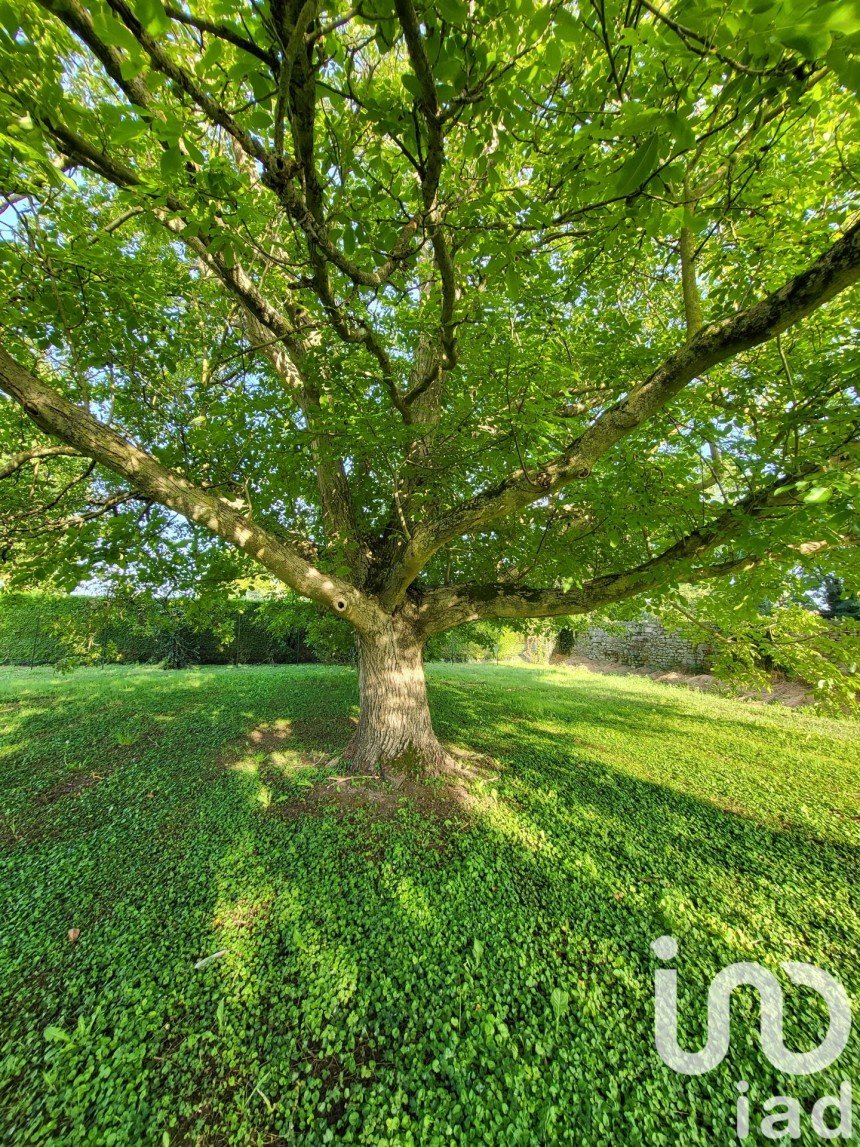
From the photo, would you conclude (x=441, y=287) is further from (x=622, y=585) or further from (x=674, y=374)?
(x=622, y=585)

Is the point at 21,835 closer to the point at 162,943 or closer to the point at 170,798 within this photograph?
the point at 170,798

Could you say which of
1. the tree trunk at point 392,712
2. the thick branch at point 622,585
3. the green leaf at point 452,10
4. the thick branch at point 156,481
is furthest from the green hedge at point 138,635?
the green leaf at point 452,10

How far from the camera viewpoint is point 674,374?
2455 millimetres

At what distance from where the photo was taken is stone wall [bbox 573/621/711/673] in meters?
16.5

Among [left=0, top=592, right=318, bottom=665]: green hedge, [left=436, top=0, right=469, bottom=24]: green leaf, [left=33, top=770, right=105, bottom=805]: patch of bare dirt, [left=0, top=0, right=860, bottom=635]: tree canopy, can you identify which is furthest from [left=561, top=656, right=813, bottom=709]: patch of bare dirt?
[left=33, top=770, right=105, bottom=805]: patch of bare dirt

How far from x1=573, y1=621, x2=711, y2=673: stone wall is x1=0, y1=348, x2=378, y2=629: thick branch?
1349cm

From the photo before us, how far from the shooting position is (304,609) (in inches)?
273

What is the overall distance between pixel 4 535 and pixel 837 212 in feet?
27.1

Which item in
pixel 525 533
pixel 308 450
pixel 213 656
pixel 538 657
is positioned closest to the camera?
pixel 308 450

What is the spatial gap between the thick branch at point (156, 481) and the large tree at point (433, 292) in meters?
0.02

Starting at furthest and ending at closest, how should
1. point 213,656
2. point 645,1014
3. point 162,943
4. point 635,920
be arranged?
point 213,656, point 635,920, point 162,943, point 645,1014

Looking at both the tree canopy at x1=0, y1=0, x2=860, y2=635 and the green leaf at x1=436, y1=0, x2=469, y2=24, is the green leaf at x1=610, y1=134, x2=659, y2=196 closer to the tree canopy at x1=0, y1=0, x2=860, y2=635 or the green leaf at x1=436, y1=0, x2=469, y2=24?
the tree canopy at x1=0, y1=0, x2=860, y2=635

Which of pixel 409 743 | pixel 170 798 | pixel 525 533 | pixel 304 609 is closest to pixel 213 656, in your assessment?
pixel 304 609

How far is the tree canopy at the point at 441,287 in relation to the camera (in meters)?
1.72
